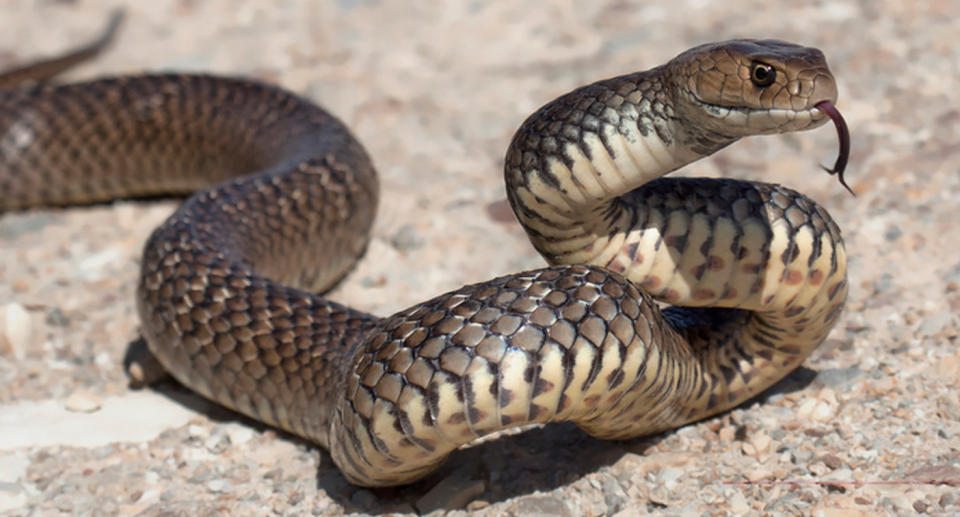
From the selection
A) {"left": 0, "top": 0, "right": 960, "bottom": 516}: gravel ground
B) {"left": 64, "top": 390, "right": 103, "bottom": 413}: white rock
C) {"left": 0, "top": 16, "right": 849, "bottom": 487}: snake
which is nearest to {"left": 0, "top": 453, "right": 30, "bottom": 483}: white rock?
{"left": 0, "top": 0, "right": 960, "bottom": 516}: gravel ground

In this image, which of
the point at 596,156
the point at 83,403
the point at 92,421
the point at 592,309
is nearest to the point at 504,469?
the point at 592,309

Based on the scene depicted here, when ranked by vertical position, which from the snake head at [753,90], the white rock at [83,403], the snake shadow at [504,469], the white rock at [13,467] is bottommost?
the snake shadow at [504,469]

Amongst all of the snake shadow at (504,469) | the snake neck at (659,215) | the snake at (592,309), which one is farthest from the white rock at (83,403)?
the snake neck at (659,215)

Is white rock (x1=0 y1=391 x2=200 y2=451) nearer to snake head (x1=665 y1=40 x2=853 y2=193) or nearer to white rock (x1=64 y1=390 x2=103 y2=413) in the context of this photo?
white rock (x1=64 y1=390 x2=103 y2=413)

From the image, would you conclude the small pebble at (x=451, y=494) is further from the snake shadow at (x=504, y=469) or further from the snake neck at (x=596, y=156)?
the snake neck at (x=596, y=156)

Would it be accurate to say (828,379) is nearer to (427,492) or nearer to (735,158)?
(427,492)

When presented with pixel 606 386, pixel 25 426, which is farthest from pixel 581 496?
pixel 25 426
